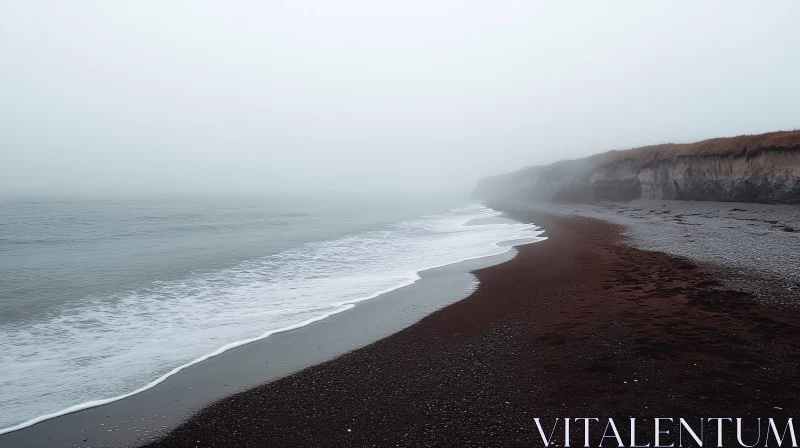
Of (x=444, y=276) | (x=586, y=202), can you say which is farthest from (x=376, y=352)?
(x=586, y=202)

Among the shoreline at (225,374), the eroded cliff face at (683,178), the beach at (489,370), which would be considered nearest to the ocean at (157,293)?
the shoreline at (225,374)

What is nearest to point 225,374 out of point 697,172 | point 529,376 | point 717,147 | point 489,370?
point 489,370

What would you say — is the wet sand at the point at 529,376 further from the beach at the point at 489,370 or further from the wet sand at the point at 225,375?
the wet sand at the point at 225,375

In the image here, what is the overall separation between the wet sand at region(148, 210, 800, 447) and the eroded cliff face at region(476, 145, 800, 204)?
22.4m

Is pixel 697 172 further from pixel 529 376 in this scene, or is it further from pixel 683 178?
pixel 529 376

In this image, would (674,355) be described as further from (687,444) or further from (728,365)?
(687,444)

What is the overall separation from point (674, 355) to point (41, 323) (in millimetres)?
14574

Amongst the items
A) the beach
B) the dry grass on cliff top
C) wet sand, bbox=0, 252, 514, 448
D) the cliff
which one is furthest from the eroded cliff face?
wet sand, bbox=0, 252, 514, 448

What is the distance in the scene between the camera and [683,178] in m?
35.7

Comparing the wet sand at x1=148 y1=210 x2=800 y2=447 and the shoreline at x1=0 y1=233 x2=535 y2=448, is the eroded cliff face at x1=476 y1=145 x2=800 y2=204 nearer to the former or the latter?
the wet sand at x1=148 y1=210 x2=800 y2=447

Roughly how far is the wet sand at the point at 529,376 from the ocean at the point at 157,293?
2.99 metres

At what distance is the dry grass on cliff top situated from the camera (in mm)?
26672

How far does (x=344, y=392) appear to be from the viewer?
6.45 m

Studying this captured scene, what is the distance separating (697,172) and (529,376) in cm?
3601
